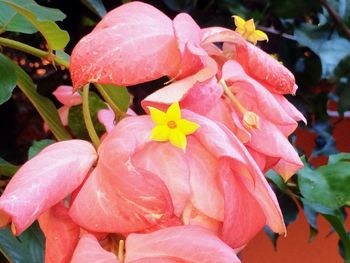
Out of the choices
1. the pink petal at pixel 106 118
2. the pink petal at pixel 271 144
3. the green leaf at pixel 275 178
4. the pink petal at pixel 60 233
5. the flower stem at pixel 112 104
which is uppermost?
the pink petal at pixel 271 144

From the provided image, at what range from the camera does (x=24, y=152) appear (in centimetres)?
72

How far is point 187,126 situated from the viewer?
24 cm

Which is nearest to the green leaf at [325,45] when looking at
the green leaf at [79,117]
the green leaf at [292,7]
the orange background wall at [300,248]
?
the green leaf at [292,7]

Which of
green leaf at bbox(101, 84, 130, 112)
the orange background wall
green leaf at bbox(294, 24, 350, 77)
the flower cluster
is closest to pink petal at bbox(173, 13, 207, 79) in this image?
the flower cluster

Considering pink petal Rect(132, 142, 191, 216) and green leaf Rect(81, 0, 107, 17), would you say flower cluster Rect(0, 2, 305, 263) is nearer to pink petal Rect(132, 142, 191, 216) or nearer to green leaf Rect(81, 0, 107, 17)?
pink petal Rect(132, 142, 191, 216)

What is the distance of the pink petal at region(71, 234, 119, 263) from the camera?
8.8 inches

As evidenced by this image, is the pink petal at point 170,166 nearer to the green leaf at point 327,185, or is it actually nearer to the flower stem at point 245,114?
the flower stem at point 245,114

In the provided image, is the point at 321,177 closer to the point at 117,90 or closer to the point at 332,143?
the point at 117,90

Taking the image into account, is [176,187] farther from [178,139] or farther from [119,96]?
[119,96]

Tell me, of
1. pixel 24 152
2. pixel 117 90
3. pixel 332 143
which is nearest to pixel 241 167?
pixel 117 90

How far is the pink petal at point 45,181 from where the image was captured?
216 mm

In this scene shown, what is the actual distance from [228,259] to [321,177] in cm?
33

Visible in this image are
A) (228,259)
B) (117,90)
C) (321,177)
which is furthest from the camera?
(321,177)

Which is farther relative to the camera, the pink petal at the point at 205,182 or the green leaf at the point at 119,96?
the green leaf at the point at 119,96
